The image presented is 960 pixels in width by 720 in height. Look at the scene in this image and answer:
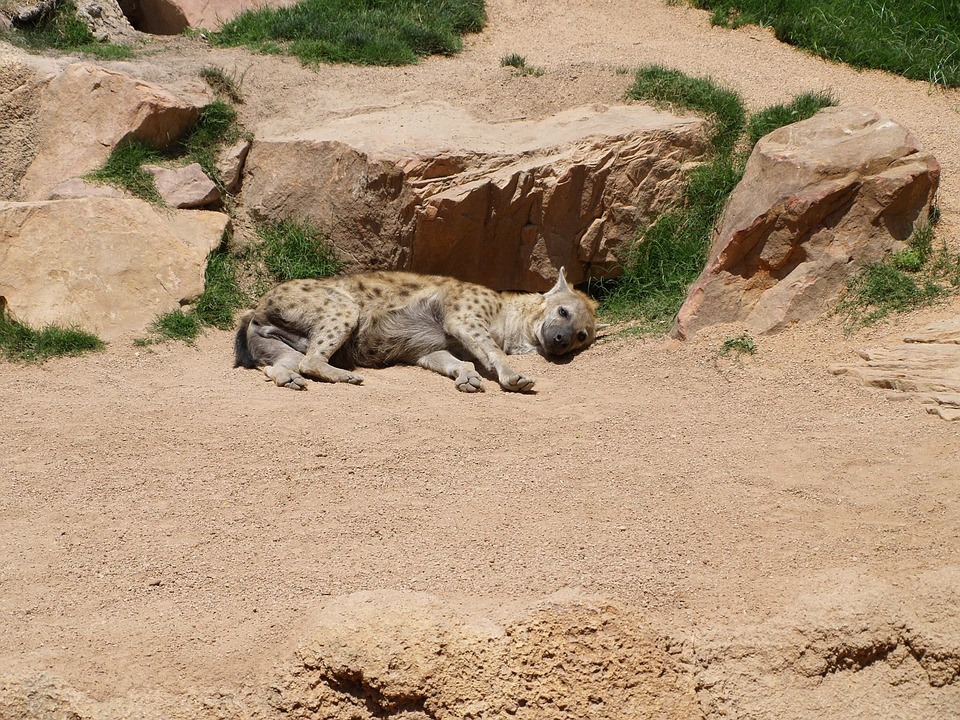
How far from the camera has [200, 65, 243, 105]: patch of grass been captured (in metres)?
7.33

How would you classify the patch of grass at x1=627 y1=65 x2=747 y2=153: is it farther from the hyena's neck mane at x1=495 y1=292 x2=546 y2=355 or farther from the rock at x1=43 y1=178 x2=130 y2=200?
the rock at x1=43 y1=178 x2=130 y2=200

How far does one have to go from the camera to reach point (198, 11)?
8945 millimetres

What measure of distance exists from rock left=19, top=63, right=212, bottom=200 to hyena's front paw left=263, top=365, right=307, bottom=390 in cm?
216

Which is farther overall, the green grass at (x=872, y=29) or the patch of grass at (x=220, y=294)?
the green grass at (x=872, y=29)

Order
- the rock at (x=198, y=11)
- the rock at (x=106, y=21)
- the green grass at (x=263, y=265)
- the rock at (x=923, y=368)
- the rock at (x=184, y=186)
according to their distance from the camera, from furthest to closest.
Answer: the rock at (x=198, y=11) → the rock at (x=106, y=21) → the rock at (x=184, y=186) → the green grass at (x=263, y=265) → the rock at (x=923, y=368)

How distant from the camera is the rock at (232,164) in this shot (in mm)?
6914

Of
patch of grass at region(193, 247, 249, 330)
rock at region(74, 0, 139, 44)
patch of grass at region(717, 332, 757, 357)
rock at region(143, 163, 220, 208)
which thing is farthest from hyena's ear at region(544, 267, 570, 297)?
rock at region(74, 0, 139, 44)

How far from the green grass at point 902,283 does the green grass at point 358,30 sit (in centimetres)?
418

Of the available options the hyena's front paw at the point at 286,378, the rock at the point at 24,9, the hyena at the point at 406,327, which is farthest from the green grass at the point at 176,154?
the rock at the point at 24,9

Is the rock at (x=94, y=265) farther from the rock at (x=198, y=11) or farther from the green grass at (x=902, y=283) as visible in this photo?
the green grass at (x=902, y=283)

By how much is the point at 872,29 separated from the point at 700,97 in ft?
7.73

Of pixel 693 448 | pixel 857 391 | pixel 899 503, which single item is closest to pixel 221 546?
pixel 693 448

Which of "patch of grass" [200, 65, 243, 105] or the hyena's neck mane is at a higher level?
"patch of grass" [200, 65, 243, 105]

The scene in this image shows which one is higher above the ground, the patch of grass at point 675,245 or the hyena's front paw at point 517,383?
the patch of grass at point 675,245
